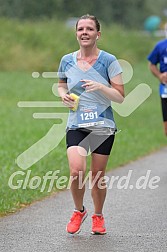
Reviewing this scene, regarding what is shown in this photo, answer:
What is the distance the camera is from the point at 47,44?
41875mm

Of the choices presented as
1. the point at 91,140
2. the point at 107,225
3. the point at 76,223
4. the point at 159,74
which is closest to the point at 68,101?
the point at 91,140

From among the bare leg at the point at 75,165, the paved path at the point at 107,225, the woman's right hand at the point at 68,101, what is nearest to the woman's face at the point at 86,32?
the woman's right hand at the point at 68,101

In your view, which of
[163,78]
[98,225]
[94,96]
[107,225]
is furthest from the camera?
[163,78]

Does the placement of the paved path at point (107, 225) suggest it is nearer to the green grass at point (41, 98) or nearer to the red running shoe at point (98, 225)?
the red running shoe at point (98, 225)

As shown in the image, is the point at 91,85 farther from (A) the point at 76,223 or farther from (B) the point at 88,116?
(A) the point at 76,223

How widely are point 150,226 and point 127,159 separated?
21.1ft

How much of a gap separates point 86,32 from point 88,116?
0.80 m

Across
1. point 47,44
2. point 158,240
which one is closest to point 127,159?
point 158,240

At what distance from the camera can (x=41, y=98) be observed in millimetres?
26781

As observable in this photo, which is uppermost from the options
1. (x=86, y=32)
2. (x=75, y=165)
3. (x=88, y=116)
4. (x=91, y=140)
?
(x=86, y=32)

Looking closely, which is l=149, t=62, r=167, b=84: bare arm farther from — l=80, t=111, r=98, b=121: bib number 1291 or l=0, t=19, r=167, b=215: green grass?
l=80, t=111, r=98, b=121: bib number 1291

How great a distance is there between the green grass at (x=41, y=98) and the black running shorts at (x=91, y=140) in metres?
1.81

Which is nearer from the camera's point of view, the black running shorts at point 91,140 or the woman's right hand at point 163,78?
the black running shorts at point 91,140

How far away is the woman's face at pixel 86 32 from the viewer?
7.66m
